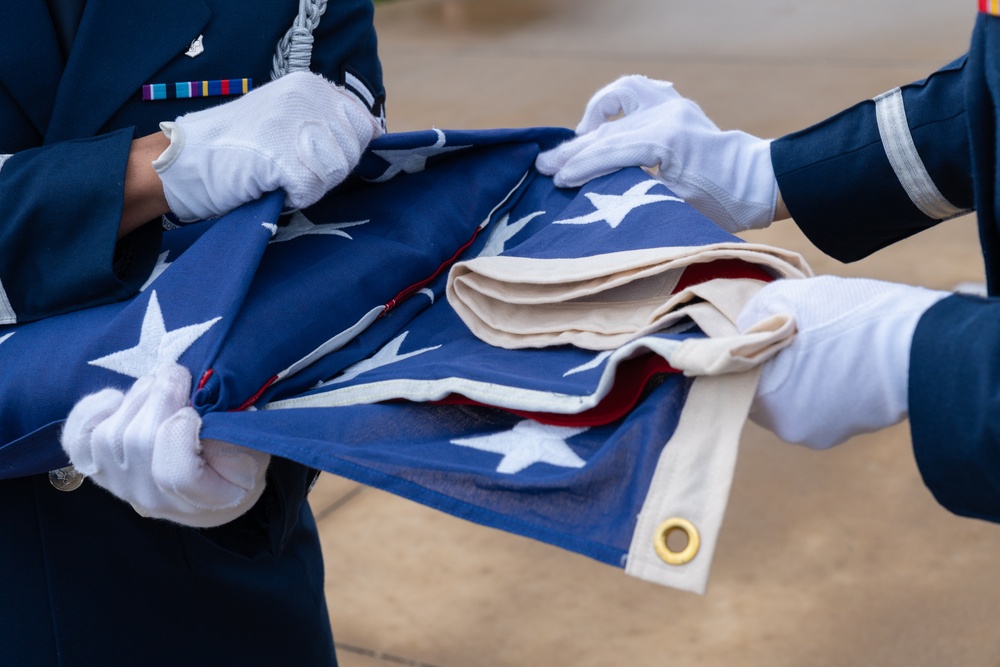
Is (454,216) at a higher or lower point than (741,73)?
higher

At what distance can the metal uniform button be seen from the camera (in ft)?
3.58

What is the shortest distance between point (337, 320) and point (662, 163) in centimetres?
44

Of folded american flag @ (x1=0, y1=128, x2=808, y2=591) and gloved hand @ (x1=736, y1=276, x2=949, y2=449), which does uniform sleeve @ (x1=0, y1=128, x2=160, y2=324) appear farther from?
gloved hand @ (x1=736, y1=276, x2=949, y2=449)

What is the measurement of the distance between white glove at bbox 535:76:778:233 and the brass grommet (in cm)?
57

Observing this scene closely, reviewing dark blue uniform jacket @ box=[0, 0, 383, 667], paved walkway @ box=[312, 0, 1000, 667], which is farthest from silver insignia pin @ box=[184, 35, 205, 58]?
paved walkway @ box=[312, 0, 1000, 667]

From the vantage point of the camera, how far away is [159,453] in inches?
34.4

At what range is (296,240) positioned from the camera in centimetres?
115

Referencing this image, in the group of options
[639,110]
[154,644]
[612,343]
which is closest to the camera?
[612,343]

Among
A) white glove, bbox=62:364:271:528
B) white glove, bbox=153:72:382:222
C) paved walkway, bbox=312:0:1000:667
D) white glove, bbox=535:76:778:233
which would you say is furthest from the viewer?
paved walkway, bbox=312:0:1000:667

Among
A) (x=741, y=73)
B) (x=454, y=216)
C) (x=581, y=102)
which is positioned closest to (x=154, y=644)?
(x=454, y=216)

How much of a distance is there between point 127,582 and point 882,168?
915 millimetres

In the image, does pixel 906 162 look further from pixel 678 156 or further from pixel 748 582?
pixel 748 582

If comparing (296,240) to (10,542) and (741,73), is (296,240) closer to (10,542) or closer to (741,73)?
(10,542)

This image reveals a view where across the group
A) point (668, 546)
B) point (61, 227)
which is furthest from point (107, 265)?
point (668, 546)
